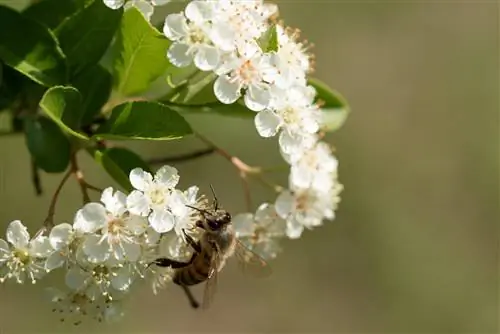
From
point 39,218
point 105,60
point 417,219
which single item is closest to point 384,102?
point 417,219

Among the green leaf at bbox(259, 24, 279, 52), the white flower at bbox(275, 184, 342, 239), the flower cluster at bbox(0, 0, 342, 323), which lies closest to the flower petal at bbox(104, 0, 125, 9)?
the flower cluster at bbox(0, 0, 342, 323)

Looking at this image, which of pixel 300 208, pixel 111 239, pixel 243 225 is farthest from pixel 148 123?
pixel 300 208

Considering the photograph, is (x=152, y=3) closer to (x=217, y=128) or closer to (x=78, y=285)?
(x=78, y=285)

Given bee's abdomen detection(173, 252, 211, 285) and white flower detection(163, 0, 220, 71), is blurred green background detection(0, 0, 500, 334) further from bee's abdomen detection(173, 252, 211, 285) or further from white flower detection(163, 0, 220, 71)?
white flower detection(163, 0, 220, 71)

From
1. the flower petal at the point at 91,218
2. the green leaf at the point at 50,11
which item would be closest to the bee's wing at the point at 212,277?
the flower petal at the point at 91,218

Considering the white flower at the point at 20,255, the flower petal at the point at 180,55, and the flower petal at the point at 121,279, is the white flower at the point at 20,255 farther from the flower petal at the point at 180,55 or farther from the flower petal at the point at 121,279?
the flower petal at the point at 180,55

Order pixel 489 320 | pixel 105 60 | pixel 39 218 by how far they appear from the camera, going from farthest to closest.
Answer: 1. pixel 489 320
2. pixel 39 218
3. pixel 105 60
